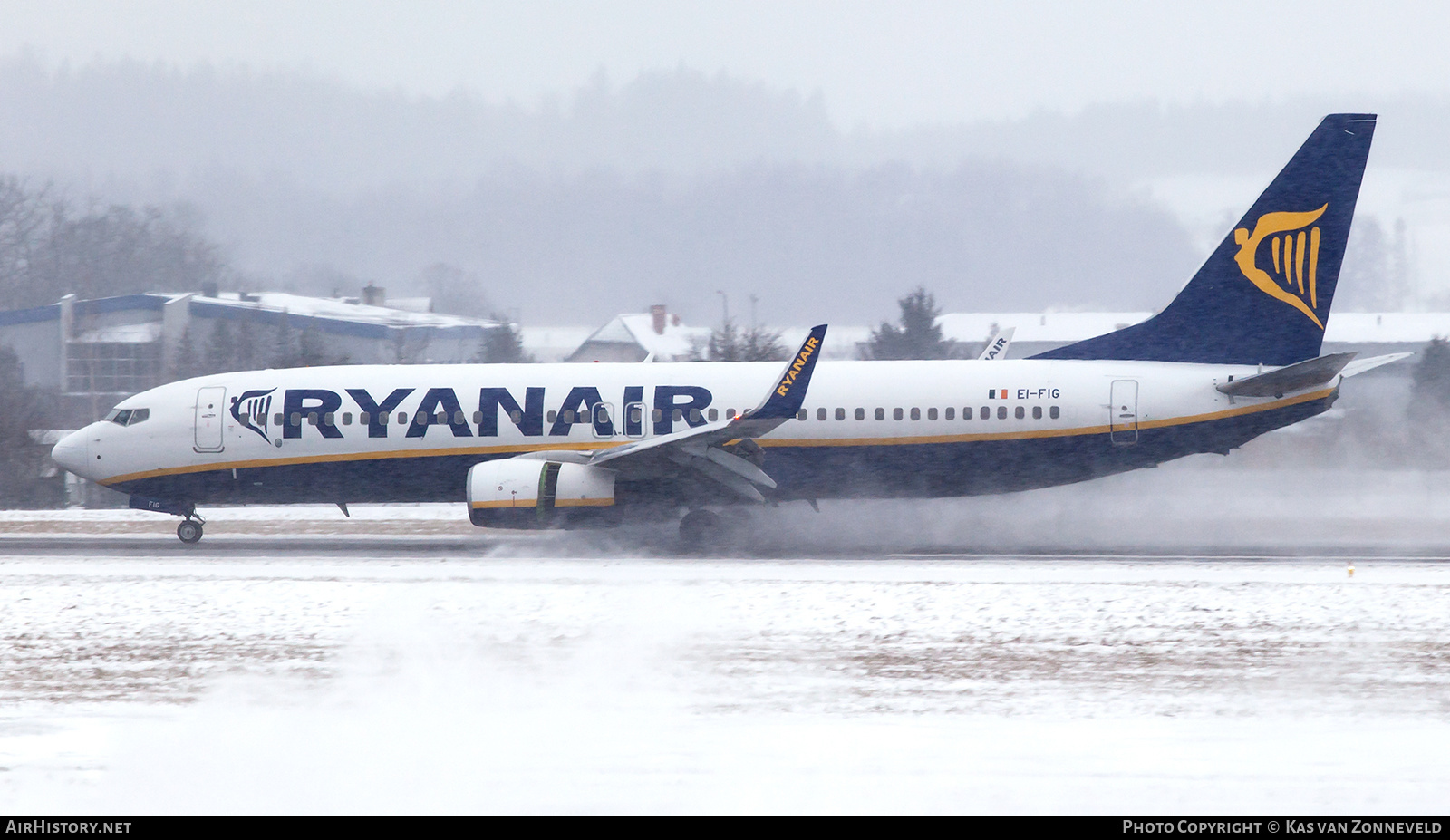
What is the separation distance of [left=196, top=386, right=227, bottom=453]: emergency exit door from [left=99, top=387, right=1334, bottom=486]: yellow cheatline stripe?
12.7 inches

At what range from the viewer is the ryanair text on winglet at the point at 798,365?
18.4 meters

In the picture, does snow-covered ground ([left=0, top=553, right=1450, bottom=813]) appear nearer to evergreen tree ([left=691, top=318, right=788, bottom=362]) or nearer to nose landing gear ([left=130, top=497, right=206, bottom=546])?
nose landing gear ([left=130, top=497, right=206, bottom=546])

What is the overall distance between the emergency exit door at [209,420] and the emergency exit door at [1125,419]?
572 inches

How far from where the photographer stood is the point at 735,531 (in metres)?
20.1

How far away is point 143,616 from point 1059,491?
15.7 metres

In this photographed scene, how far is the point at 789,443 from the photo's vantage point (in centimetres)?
2031

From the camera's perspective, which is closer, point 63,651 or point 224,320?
point 63,651

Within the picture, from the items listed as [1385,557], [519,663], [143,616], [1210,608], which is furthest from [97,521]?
[1385,557]

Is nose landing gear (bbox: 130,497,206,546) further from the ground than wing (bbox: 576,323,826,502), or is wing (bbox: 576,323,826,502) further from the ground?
wing (bbox: 576,323,826,502)

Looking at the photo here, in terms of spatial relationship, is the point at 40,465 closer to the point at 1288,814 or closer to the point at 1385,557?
the point at 1385,557

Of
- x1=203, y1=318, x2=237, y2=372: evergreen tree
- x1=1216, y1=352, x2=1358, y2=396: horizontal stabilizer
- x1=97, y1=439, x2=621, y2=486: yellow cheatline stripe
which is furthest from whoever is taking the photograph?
x1=203, y1=318, x2=237, y2=372: evergreen tree

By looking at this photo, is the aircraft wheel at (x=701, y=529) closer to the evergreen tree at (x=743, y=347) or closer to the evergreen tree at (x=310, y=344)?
the evergreen tree at (x=743, y=347)

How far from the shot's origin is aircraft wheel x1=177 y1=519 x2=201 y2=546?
21.4 meters


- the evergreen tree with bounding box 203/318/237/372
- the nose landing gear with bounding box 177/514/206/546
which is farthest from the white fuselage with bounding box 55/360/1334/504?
the evergreen tree with bounding box 203/318/237/372
